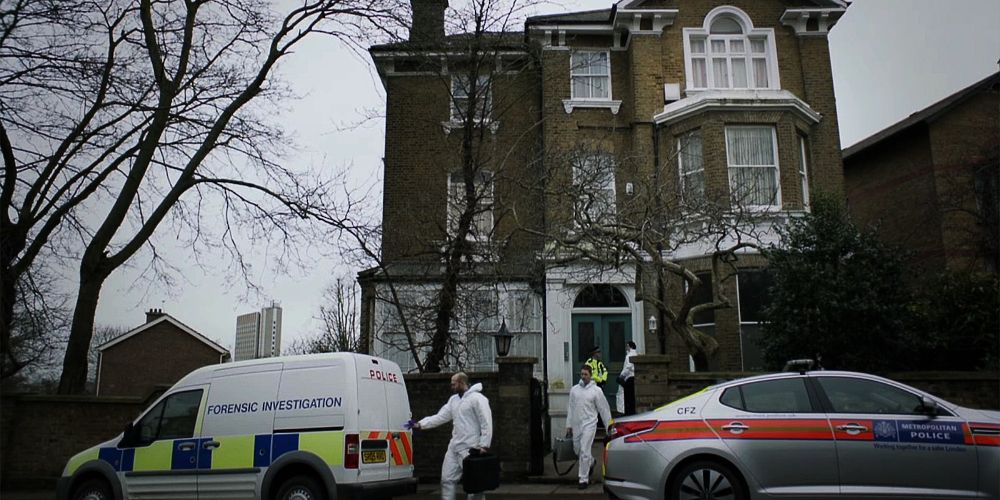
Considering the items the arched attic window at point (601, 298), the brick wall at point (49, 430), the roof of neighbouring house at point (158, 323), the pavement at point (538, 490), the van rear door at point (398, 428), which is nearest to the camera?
the van rear door at point (398, 428)

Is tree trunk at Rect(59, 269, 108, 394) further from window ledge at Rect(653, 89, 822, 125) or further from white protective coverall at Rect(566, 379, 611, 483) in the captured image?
window ledge at Rect(653, 89, 822, 125)

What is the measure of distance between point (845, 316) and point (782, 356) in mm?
1277

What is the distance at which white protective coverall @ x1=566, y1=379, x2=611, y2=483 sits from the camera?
10.4 metres

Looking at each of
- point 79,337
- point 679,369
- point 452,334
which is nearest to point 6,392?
point 79,337

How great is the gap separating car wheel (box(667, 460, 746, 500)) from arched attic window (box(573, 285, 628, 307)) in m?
10.6

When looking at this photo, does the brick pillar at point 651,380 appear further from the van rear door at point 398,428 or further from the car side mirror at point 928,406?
the car side mirror at point 928,406

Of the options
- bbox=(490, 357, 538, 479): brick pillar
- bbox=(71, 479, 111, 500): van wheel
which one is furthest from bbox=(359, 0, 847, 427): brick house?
bbox=(71, 479, 111, 500): van wheel

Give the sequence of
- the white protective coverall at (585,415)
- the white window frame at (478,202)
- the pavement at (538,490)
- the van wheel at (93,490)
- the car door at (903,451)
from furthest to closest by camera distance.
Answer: the white window frame at (478,202), the white protective coverall at (585,415), the pavement at (538,490), the van wheel at (93,490), the car door at (903,451)

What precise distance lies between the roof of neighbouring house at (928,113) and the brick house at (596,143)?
452cm

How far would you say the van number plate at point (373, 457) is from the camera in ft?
26.6

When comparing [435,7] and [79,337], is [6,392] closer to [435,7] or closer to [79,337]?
[79,337]

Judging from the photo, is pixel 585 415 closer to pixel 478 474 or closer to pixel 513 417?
pixel 513 417

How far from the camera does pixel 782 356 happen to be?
41.6ft

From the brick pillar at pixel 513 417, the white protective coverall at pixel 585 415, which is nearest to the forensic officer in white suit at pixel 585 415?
the white protective coverall at pixel 585 415
